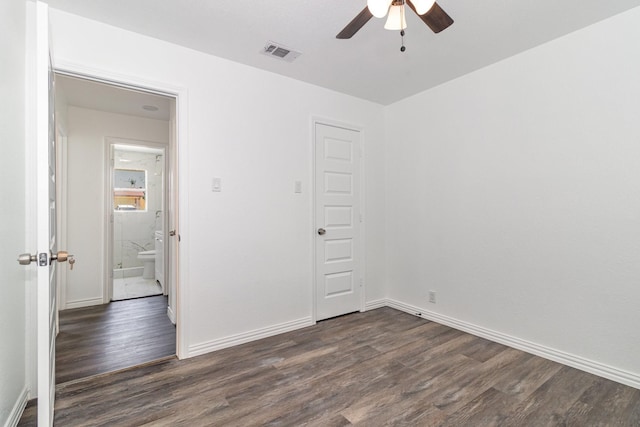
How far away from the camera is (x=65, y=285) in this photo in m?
3.79

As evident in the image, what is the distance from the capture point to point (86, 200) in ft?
12.9

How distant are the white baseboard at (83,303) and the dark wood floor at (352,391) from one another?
87.0 inches

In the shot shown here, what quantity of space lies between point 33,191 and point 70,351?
1492mm

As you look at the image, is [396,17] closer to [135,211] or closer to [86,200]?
[86,200]

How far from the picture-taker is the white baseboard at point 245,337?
2.55 metres

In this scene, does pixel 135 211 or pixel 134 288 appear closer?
pixel 134 288

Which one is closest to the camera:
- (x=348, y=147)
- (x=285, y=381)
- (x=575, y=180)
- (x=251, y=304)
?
(x=285, y=381)

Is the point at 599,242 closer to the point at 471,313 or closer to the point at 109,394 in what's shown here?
the point at 471,313

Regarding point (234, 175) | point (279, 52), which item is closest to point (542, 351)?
point (234, 175)

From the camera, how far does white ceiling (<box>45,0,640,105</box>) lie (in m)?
1.99

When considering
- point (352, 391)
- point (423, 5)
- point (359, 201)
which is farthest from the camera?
point (359, 201)

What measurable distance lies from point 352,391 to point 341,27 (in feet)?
8.24

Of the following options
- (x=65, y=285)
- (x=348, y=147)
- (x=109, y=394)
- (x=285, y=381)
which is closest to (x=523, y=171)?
(x=348, y=147)

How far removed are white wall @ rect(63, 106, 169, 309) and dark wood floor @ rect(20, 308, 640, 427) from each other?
2.25 metres
